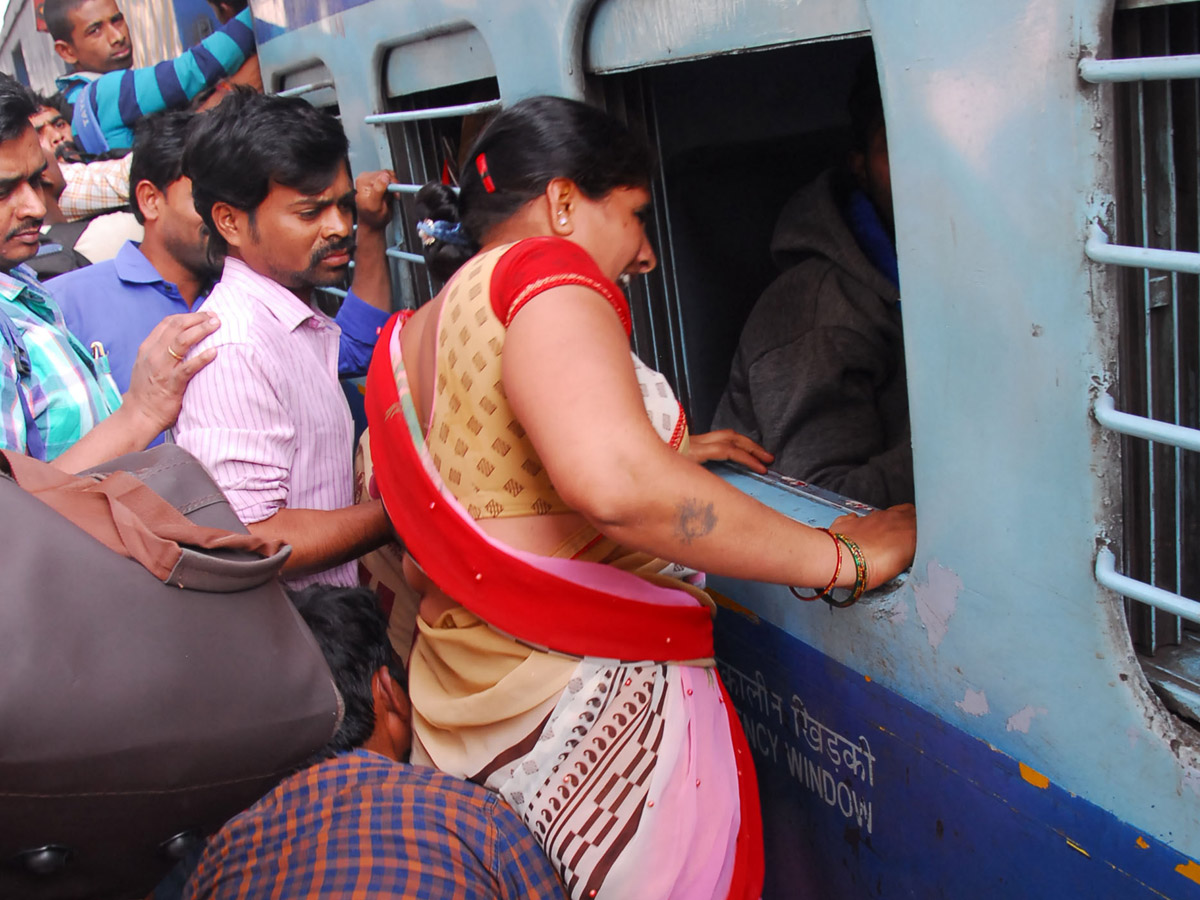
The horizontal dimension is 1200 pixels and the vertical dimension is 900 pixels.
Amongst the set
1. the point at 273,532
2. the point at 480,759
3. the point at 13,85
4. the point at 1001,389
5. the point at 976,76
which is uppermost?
the point at 13,85

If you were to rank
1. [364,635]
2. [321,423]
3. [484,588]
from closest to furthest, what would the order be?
[484,588] → [364,635] → [321,423]

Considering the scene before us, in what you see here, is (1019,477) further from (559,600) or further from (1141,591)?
(559,600)

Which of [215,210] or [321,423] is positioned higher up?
[215,210]

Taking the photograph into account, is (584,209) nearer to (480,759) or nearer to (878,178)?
(480,759)

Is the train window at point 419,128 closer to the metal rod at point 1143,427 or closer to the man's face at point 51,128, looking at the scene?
the metal rod at point 1143,427

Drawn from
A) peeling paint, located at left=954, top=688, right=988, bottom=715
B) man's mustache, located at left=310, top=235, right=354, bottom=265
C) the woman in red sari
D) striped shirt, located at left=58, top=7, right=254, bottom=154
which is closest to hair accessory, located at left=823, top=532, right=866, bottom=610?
the woman in red sari

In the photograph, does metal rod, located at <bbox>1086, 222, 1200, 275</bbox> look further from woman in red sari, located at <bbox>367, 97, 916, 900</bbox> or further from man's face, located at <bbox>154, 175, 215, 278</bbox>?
man's face, located at <bbox>154, 175, 215, 278</bbox>

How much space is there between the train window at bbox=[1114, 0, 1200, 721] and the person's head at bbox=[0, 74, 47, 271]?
73.9 inches

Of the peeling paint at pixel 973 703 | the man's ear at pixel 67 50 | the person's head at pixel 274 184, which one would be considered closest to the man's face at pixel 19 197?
the person's head at pixel 274 184

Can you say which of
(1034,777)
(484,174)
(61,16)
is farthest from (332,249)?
(61,16)

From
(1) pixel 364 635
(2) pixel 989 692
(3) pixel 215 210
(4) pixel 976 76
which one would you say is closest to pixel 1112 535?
(2) pixel 989 692

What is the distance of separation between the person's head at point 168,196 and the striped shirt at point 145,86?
3.19 feet

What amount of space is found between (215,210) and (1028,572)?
5.40 feet

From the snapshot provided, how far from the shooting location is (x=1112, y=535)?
3.71 feet
